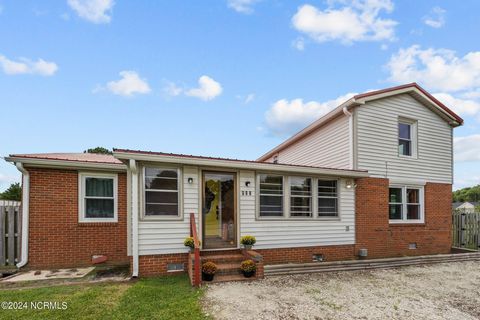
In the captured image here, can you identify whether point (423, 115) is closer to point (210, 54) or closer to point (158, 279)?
point (210, 54)

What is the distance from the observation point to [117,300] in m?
4.93

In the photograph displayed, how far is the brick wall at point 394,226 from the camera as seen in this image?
9144mm

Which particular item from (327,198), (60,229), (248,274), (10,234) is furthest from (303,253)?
(10,234)

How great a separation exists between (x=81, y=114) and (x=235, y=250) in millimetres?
12219

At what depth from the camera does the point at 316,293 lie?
571cm

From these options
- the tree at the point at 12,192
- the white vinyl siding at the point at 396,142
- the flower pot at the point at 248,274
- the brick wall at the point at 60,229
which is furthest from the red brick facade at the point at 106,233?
the tree at the point at 12,192

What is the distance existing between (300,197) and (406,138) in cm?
543

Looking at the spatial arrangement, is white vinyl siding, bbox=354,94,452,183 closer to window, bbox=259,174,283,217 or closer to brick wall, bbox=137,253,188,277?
window, bbox=259,174,283,217

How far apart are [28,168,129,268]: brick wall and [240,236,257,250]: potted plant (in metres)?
3.83

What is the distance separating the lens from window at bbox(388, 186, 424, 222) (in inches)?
390

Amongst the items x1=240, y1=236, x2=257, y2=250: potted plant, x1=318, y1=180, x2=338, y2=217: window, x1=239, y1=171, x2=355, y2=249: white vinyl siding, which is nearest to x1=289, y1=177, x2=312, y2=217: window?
x1=239, y1=171, x2=355, y2=249: white vinyl siding

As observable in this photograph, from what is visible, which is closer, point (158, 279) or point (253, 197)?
point (158, 279)

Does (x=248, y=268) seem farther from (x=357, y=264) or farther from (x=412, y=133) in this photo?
(x=412, y=133)

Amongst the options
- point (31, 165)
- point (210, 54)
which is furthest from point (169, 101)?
point (31, 165)
